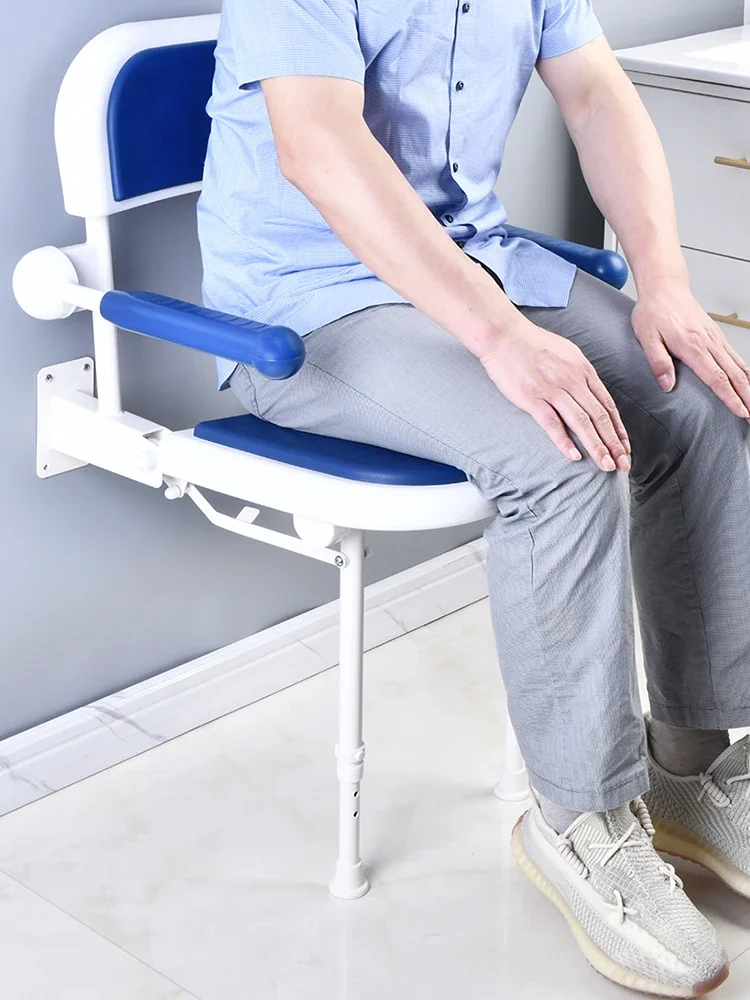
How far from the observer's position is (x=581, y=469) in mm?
1228

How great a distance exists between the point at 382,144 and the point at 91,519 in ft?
1.88

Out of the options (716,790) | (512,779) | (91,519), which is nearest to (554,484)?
(716,790)

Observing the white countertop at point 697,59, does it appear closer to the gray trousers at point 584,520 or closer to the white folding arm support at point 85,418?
the gray trousers at point 584,520

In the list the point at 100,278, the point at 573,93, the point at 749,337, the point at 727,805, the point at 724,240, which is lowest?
the point at 727,805

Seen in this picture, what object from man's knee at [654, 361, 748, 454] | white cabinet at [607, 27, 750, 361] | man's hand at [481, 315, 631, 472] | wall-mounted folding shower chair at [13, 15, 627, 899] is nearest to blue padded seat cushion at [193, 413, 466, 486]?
wall-mounted folding shower chair at [13, 15, 627, 899]

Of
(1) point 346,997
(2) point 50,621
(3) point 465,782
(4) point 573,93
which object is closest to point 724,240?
(4) point 573,93

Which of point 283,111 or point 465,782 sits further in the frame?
point 465,782

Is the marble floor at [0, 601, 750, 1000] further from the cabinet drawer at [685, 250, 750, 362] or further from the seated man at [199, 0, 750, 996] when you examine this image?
the cabinet drawer at [685, 250, 750, 362]

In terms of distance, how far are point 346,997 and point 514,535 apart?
1.55ft

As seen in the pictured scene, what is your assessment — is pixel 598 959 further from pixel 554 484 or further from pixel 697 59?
pixel 697 59

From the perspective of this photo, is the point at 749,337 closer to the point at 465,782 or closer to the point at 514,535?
the point at 465,782

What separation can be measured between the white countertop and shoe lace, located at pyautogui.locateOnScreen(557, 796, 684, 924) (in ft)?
3.67

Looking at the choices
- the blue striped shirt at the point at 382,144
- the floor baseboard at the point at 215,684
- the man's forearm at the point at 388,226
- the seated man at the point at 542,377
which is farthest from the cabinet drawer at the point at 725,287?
the man's forearm at the point at 388,226

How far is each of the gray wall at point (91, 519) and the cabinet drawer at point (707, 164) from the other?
0.77m
